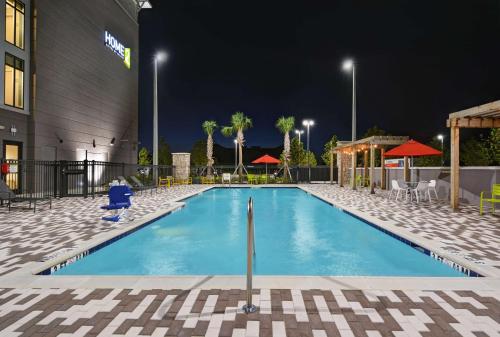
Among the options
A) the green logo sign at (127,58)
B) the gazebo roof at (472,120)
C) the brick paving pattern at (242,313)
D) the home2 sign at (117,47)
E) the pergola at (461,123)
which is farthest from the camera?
the green logo sign at (127,58)

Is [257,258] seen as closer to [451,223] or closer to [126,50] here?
[451,223]

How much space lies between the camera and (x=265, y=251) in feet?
22.5

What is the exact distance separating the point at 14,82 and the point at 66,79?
336cm

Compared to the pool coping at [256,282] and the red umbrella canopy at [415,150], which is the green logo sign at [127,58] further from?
the pool coping at [256,282]

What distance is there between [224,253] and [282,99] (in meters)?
45.5

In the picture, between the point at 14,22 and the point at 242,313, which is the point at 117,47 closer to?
the point at 14,22

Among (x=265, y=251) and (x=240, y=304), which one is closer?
(x=240, y=304)

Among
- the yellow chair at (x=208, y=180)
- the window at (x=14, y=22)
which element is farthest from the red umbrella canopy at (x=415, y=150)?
the window at (x=14, y=22)

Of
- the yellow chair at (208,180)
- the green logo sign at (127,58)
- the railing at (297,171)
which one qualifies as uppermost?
the green logo sign at (127,58)

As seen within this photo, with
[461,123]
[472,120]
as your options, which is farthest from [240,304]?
[472,120]

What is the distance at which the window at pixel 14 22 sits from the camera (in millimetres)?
13977

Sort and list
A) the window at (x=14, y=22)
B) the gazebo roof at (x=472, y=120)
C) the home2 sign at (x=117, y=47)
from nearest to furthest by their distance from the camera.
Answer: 1. the gazebo roof at (x=472, y=120)
2. the window at (x=14, y=22)
3. the home2 sign at (x=117, y=47)

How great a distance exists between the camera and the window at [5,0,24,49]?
Answer: 45.9ft

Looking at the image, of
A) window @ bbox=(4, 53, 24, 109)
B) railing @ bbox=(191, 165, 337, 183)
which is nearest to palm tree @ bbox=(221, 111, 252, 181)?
railing @ bbox=(191, 165, 337, 183)
